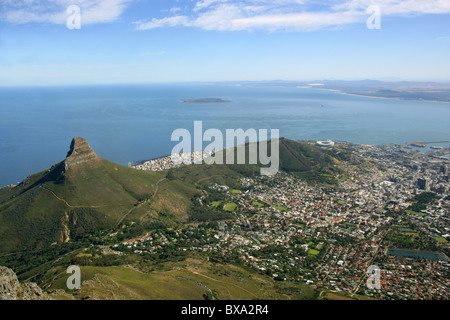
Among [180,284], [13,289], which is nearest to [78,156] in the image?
[180,284]

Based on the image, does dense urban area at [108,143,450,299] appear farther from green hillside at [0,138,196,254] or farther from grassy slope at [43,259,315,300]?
green hillside at [0,138,196,254]

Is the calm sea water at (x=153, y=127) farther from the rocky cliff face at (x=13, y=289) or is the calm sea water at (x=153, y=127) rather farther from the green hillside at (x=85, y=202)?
the rocky cliff face at (x=13, y=289)

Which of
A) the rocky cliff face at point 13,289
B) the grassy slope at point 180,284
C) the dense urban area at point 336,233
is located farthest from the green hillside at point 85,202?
the rocky cliff face at point 13,289

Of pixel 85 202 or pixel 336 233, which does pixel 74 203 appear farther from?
pixel 336 233

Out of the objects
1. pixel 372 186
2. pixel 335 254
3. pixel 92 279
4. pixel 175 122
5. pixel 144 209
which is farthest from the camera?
pixel 175 122

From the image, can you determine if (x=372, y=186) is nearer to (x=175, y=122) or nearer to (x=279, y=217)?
(x=279, y=217)
